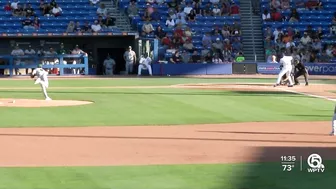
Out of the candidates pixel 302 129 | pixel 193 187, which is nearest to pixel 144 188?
pixel 193 187

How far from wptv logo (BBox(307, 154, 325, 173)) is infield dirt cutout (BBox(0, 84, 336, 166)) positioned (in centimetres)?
22

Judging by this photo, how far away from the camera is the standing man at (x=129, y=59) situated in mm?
42844

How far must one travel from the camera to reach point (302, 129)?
18.3 meters

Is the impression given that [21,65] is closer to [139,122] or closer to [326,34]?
[326,34]

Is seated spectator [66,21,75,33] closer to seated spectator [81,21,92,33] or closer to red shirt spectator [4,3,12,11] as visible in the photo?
seated spectator [81,21,92,33]

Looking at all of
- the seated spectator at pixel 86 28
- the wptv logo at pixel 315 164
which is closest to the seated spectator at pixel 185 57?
the seated spectator at pixel 86 28

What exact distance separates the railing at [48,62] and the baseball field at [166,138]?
40.3 ft

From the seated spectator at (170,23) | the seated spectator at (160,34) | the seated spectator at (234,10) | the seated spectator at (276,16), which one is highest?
the seated spectator at (234,10)

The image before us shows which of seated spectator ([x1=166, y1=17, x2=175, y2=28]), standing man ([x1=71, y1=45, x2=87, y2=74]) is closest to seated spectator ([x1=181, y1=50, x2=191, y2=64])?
seated spectator ([x1=166, y1=17, x2=175, y2=28])

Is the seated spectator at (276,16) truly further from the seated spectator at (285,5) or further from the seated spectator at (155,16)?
the seated spectator at (155,16)

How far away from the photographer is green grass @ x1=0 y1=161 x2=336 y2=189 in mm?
10758

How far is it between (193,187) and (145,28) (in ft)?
115

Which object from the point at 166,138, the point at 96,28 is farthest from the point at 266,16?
the point at 166,138

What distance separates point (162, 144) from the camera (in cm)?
1543
